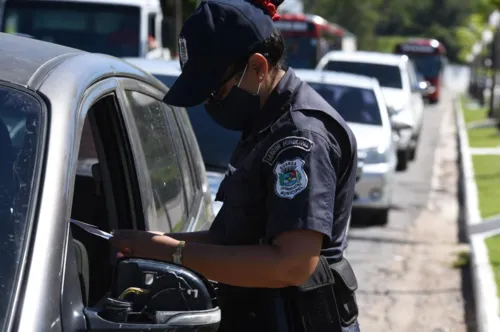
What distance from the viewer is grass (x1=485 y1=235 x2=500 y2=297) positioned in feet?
27.2

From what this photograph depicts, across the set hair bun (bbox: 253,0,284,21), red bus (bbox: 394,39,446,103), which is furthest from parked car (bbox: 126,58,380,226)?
red bus (bbox: 394,39,446,103)

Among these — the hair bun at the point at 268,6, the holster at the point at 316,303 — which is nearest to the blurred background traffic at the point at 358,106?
the hair bun at the point at 268,6

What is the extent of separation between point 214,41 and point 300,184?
416mm

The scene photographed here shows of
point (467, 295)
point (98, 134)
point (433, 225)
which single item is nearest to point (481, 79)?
point (433, 225)

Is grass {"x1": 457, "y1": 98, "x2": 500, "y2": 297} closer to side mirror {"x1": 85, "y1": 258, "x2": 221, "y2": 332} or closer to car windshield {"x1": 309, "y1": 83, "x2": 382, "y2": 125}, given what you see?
car windshield {"x1": 309, "y1": 83, "x2": 382, "y2": 125}

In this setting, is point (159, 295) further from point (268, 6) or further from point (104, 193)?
point (104, 193)

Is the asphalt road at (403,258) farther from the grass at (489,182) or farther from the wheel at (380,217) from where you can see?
the grass at (489,182)

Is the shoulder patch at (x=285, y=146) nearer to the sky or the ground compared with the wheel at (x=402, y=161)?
nearer to the sky

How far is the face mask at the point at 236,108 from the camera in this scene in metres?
2.63

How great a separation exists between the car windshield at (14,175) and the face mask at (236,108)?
0.49 m

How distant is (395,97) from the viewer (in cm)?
1734

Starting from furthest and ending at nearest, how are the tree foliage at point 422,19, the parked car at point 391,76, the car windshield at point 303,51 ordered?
the tree foliage at point 422,19 → the car windshield at point 303,51 → the parked car at point 391,76

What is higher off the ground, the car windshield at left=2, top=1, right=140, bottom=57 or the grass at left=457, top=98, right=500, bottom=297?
the car windshield at left=2, top=1, right=140, bottom=57

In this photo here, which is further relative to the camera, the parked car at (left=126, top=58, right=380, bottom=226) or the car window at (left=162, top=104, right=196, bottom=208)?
the parked car at (left=126, top=58, right=380, bottom=226)
